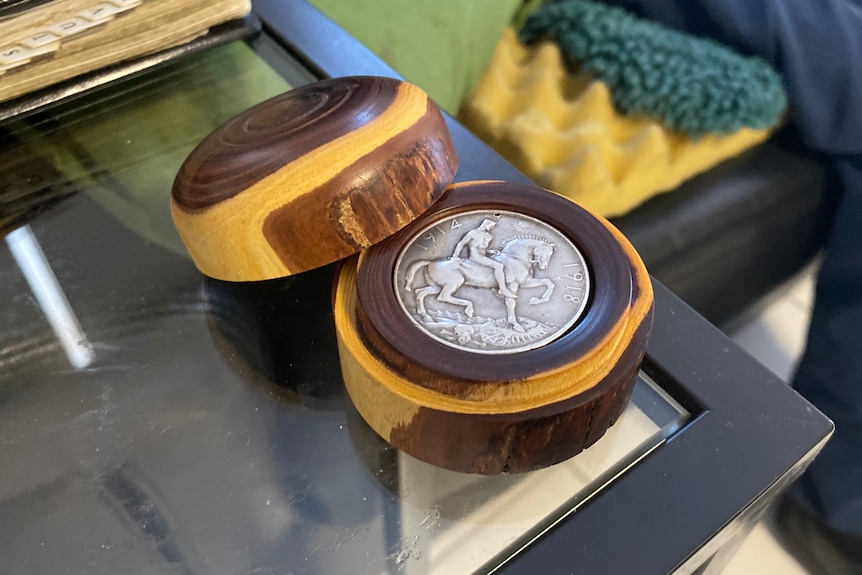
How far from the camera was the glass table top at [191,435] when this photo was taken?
0.30 m

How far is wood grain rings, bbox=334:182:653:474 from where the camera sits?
0.27 m

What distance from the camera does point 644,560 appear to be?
276 mm

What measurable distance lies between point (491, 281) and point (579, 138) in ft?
1.10

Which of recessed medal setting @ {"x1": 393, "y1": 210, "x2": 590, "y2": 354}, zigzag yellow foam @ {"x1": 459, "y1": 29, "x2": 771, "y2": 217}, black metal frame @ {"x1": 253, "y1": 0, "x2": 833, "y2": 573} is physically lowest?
zigzag yellow foam @ {"x1": 459, "y1": 29, "x2": 771, "y2": 217}

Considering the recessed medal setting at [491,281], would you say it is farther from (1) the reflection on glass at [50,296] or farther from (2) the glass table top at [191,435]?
(1) the reflection on glass at [50,296]

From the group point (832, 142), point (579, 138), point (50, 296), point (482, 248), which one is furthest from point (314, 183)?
point (832, 142)

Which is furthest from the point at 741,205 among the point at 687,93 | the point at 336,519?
the point at 336,519

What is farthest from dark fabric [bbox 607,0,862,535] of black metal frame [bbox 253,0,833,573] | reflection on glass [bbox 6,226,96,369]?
reflection on glass [bbox 6,226,96,369]

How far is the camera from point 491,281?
1.05 ft

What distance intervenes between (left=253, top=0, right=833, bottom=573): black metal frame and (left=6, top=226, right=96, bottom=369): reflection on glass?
0.78 feet

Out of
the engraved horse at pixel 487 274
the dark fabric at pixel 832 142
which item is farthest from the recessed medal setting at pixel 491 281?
the dark fabric at pixel 832 142

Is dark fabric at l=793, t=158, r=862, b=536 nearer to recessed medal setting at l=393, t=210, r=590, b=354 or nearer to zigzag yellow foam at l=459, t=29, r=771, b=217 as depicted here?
zigzag yellow foam at l=459, t=29, r=771, b=217

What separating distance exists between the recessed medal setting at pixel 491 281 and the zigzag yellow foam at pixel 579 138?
10.8 inches

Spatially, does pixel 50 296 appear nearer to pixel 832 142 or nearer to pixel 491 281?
pixel 491 281
